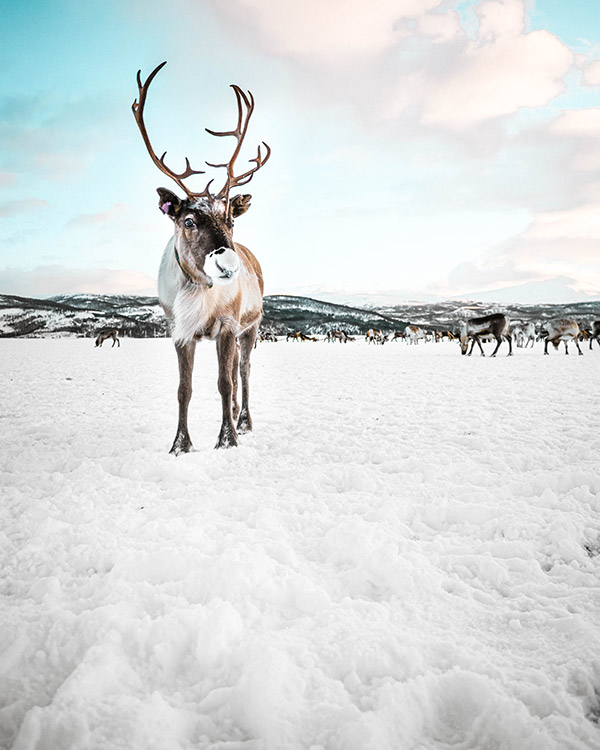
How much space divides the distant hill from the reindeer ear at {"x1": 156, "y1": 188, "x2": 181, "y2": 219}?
1393 millimetres

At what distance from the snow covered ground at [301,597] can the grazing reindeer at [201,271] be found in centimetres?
83

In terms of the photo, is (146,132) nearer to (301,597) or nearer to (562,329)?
(301,597)

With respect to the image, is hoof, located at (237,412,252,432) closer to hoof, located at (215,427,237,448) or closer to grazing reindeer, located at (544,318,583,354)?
hoof, located at (215,427,237,448)

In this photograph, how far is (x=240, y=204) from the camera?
481cm

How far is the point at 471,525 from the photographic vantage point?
2.76m

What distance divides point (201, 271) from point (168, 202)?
0.83 meters

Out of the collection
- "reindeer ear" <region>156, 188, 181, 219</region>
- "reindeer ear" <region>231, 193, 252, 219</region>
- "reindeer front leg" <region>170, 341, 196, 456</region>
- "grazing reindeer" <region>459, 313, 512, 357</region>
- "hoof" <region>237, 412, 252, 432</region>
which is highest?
"reindeer ear" <region>231, 193, 252, 219</region>

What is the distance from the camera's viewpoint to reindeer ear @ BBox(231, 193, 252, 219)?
4.73 m

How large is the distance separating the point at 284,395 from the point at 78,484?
5.59 meters

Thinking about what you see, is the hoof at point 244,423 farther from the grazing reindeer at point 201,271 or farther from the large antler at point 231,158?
the large antler at point 231,158

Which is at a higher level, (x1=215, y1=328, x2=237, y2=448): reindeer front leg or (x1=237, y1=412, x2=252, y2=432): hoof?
(x1=215, y1=328, x2=237, y2=448): reindeer front leg

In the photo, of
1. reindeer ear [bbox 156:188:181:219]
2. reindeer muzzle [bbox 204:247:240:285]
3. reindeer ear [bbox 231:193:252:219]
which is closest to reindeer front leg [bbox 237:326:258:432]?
reindeer ear [bbox 231:193:252:219]

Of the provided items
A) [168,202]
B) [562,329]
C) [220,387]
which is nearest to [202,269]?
[168,202]

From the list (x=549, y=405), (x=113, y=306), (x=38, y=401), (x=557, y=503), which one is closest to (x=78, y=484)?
(x=557, y=503)
